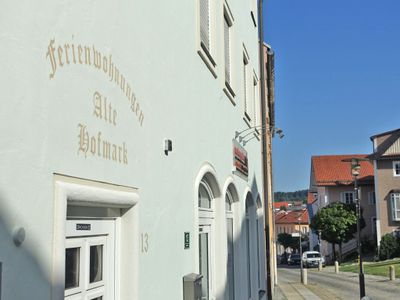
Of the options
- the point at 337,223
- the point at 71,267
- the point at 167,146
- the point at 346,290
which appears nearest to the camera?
the point at 71,267

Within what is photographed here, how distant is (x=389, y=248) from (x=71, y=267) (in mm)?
46758

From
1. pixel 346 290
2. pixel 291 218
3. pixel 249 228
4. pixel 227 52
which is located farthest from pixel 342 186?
pixel 291 218

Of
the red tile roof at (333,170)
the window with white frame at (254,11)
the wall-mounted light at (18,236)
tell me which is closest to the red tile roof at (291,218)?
the red tile roof at (333,170)

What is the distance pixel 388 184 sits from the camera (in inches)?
Answer: 1981

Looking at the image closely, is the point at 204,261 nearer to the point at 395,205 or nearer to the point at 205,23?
the point at 205,23

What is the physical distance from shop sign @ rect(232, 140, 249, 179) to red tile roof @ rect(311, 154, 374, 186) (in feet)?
173

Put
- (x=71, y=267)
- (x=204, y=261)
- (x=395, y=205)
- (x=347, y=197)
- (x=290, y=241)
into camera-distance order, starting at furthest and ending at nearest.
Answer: (x=290, y=241) < (x=347, y=197) < (x=395, y=205) < (x=204, y=261) < (x=71, y=267)

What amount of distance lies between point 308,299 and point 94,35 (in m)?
18.4

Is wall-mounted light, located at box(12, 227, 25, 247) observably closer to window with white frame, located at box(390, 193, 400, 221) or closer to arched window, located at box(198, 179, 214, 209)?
arched window, located at box(198, 179, 214, 209)

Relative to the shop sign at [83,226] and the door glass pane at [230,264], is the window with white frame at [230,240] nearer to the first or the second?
the door glass pane at [230,264]

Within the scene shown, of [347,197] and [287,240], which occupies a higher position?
[347,197]

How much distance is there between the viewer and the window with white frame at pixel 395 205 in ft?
163

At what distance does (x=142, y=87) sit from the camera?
416 cm

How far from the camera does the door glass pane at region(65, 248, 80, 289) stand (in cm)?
308
